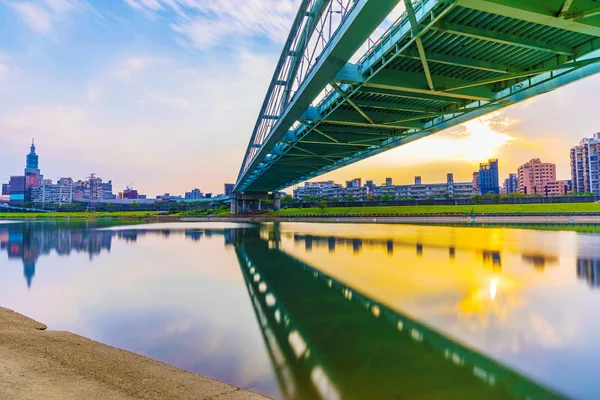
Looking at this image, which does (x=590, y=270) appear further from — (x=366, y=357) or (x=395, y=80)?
(x=366, y=357)

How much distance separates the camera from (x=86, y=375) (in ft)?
16.4

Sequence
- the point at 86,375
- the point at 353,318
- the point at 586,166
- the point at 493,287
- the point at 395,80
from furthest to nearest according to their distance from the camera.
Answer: the point at 586,166 < the point at 395,80 < the point at 493,287 < the point at 353,318 < the point at 86,375

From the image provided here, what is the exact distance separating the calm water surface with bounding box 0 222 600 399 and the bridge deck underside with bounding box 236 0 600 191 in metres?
8.73

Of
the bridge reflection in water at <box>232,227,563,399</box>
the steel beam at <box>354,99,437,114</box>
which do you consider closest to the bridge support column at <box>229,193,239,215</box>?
the steel beam at <box>354,99,437,114</box>

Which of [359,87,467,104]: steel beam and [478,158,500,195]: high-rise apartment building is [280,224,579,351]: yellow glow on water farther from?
[478,158,500,195]: high-rise apartment building

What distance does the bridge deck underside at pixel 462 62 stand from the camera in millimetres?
10766

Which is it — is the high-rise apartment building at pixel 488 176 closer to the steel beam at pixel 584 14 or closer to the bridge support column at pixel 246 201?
the bridge support column at pixel 246 201

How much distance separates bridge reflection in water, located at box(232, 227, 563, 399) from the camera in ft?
16.7

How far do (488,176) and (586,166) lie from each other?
7986 cm

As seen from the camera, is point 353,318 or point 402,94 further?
point 402,94

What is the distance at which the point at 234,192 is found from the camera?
3290 inches

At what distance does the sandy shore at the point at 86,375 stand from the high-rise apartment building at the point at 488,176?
20683 cm

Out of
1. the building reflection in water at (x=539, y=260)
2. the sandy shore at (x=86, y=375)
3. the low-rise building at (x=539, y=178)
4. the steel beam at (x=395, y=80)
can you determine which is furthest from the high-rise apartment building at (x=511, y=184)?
the sandy shore at (x=86, y=375)

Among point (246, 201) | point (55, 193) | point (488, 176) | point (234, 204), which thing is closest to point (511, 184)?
point (488, 176)
